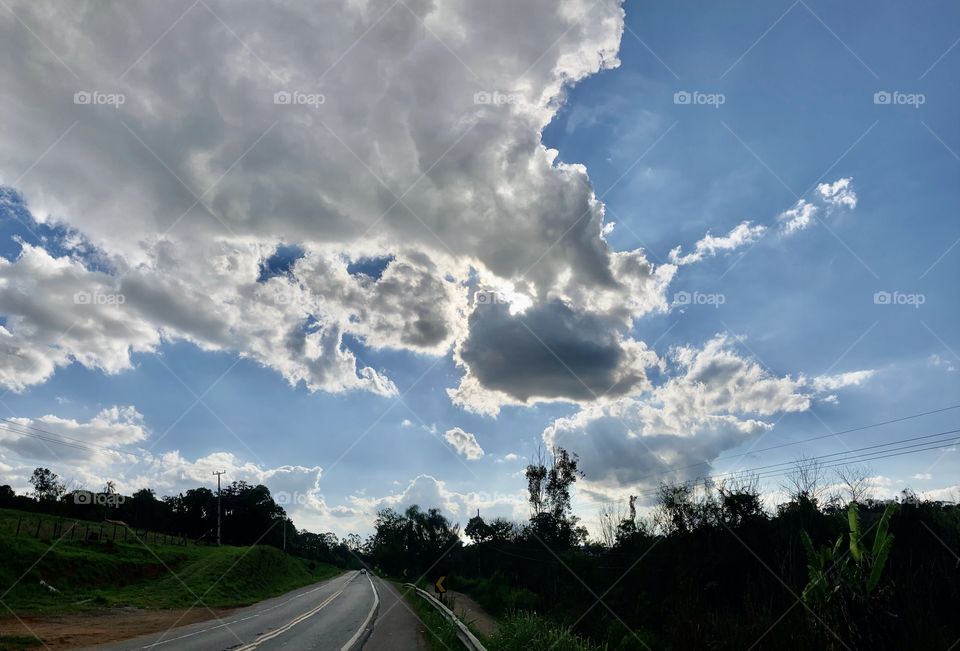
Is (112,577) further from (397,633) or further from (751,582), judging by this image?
(751,582)

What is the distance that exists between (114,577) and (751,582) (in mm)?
34440

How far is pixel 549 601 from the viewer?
33031 millimetres

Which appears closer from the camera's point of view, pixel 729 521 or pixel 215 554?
pixel 729 521

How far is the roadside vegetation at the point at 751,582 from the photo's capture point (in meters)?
11.0

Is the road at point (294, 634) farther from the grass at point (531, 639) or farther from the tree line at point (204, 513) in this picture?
the tree line at point (204, 513)

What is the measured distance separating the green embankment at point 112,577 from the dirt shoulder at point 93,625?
1960mm

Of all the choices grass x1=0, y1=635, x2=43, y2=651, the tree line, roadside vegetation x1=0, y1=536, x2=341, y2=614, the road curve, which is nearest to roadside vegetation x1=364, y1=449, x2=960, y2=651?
the road curve

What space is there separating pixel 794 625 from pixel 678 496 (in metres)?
15.0

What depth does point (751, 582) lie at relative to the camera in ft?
65.9

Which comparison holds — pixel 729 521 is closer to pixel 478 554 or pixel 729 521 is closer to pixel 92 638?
pixel 92 638

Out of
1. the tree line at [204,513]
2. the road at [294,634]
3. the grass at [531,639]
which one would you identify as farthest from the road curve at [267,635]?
the tree line at [204,513]

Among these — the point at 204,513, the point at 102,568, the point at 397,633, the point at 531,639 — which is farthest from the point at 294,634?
the point at 204,513

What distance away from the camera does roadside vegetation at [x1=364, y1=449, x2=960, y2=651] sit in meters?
11.0

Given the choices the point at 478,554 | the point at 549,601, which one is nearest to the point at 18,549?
the point at 549,601
